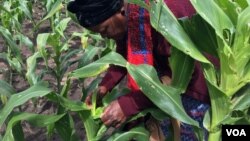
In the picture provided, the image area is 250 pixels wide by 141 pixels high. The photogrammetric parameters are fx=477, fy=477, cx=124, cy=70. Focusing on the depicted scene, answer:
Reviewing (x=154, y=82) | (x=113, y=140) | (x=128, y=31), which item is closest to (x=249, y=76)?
(x=154, y=82)

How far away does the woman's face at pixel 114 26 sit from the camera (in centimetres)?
165

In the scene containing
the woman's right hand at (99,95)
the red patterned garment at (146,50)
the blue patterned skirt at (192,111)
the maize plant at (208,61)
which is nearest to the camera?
the maize plant at (208,61)

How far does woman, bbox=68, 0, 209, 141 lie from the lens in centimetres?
160

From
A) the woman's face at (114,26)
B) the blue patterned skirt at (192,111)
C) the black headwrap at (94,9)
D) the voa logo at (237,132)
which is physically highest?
the black headwrap at (94,9)

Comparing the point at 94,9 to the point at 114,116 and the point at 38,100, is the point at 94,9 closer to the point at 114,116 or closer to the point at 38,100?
the point at 114,116

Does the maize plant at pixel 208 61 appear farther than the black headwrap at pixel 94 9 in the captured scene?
No

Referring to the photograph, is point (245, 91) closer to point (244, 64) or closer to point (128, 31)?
point (244, 64)

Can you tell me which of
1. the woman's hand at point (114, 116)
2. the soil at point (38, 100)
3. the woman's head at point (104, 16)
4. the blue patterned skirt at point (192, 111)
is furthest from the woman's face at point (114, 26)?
the soil at point (38, 100)

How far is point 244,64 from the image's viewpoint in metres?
1.50

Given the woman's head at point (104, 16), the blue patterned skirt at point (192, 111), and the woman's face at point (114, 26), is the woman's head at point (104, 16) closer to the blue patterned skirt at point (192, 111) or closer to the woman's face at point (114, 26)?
the woman's face at point (114, 26)

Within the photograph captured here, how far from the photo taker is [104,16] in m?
1.64

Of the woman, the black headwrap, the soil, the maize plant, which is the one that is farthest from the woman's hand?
the soil

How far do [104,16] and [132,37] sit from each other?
12 cm

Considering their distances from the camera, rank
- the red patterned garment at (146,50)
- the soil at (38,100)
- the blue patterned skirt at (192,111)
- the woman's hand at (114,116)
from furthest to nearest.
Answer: the soil at (38,100), the blue patterned skirt at (192,111), the woman's hand at (114,116), the red patterned garment at (146,50)
